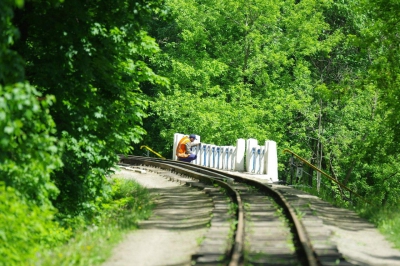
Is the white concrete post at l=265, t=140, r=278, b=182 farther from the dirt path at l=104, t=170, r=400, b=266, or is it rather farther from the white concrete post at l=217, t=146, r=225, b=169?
the dirt path at l=104, t=170, r=400, b=266

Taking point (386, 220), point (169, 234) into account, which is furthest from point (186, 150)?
point (169, 234)

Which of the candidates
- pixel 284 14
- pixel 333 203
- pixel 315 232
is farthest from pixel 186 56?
pixel 315 232

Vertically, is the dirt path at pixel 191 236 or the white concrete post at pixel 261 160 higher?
the white concrete post at pixel 261 160

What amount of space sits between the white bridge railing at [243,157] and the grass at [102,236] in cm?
922

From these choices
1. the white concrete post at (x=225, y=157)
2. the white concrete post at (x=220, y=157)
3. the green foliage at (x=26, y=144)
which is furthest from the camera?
the white concrete post at (x=220, y=157)

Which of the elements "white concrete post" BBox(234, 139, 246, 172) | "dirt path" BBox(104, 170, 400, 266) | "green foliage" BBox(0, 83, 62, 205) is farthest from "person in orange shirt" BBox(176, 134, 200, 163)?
"green foliage" BBox(0, 83, 62, 205)

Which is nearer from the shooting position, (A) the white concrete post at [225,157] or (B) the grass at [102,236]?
(B) the grass at [102,236]

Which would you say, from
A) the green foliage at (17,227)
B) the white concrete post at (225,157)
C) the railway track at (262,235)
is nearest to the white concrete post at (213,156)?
the white concrete post at (225,157)

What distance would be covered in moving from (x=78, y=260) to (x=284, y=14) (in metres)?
47.1

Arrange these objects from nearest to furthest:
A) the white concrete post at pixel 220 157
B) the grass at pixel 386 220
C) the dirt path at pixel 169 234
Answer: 1. the dirt path at pixel 169 234
2. the grass at pixel 386 220
3. the white concrete post at pixel 220 157

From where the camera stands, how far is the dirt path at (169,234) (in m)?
11.4

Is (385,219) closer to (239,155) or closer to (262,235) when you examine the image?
(262,235)

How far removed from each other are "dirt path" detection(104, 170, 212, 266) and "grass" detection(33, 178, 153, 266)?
6.7 inches

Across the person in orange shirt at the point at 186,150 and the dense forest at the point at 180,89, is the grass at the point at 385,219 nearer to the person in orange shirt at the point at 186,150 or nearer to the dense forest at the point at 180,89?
the dense forest at the point at 180,89
